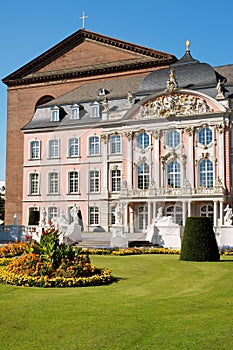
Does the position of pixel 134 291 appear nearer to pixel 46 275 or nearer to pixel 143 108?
pixel 46 275

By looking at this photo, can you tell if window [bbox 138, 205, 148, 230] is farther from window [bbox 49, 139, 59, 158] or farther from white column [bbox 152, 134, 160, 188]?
window [bbox 49, 139, 59, 158]

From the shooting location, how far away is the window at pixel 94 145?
133 feet

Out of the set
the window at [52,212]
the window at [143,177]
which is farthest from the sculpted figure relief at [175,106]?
the window at [52,212]

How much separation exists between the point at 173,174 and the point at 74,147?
881cm

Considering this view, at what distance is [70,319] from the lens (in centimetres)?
802

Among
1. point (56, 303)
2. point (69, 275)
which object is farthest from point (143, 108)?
point (56, 303)

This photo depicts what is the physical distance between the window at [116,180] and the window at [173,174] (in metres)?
4.68

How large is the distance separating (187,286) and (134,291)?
147 cm

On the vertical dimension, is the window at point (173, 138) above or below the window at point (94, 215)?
above

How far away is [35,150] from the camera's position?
44.0 meters

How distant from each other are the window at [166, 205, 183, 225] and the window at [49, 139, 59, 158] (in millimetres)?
9432

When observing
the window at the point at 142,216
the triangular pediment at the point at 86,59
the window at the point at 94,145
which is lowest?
the window at the point at 142,216

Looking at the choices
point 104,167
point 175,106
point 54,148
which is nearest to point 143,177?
point 104,167

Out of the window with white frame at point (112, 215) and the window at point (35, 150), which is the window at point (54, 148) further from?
the window with white frame at point (112, 215)
